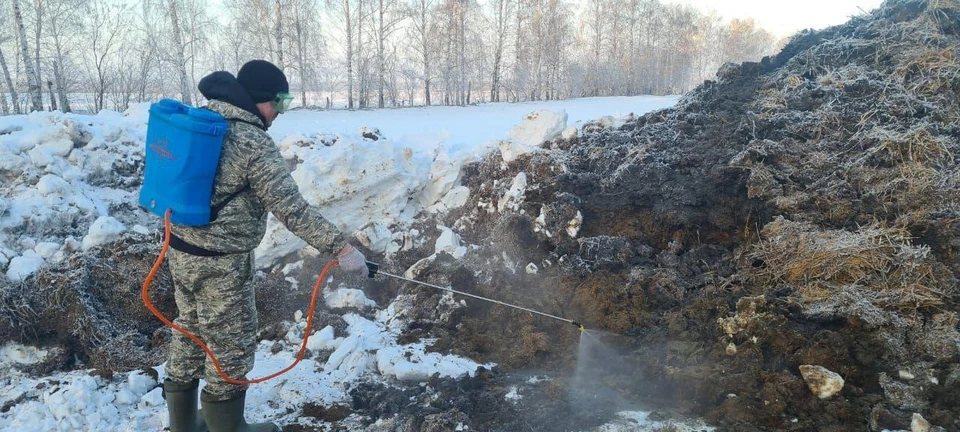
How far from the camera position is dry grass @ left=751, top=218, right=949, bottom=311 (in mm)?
3791

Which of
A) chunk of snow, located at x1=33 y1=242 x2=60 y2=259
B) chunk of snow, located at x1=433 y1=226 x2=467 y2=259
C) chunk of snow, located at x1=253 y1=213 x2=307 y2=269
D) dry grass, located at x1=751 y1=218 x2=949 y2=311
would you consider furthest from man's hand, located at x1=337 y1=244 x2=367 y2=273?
chunk of snow, located at x1=33 y1=242 x2=60 y2=259

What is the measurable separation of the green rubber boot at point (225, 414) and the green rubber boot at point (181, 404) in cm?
10

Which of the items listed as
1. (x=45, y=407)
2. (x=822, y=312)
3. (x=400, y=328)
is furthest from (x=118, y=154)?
(x=822, y=312)

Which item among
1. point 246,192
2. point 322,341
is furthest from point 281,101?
point 322,341

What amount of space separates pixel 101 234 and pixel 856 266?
624 centimetres

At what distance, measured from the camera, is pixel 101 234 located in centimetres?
482

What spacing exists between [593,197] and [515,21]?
2533 cm

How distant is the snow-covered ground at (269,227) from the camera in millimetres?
3322

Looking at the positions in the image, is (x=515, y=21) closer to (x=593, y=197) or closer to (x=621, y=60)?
(x=621, y=60)

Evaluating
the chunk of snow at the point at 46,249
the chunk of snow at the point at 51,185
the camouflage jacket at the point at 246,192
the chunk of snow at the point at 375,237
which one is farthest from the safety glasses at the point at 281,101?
the chunk of snow at the point at 51,185

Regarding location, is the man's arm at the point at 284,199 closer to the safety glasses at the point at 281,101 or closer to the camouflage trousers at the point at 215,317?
the safety glasses at the point at 281,101

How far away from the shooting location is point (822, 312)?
12.4 feet

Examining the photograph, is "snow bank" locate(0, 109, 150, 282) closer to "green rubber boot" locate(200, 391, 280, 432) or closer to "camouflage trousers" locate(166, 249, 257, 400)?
"camouflage trousers" locate(166, 249, 257, 400)

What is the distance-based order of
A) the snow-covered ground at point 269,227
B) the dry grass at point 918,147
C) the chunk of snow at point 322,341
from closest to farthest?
the snow-covered ground at point 269,227 < the chunk of snow at point 322,341 < the dry grass at point 918,147
